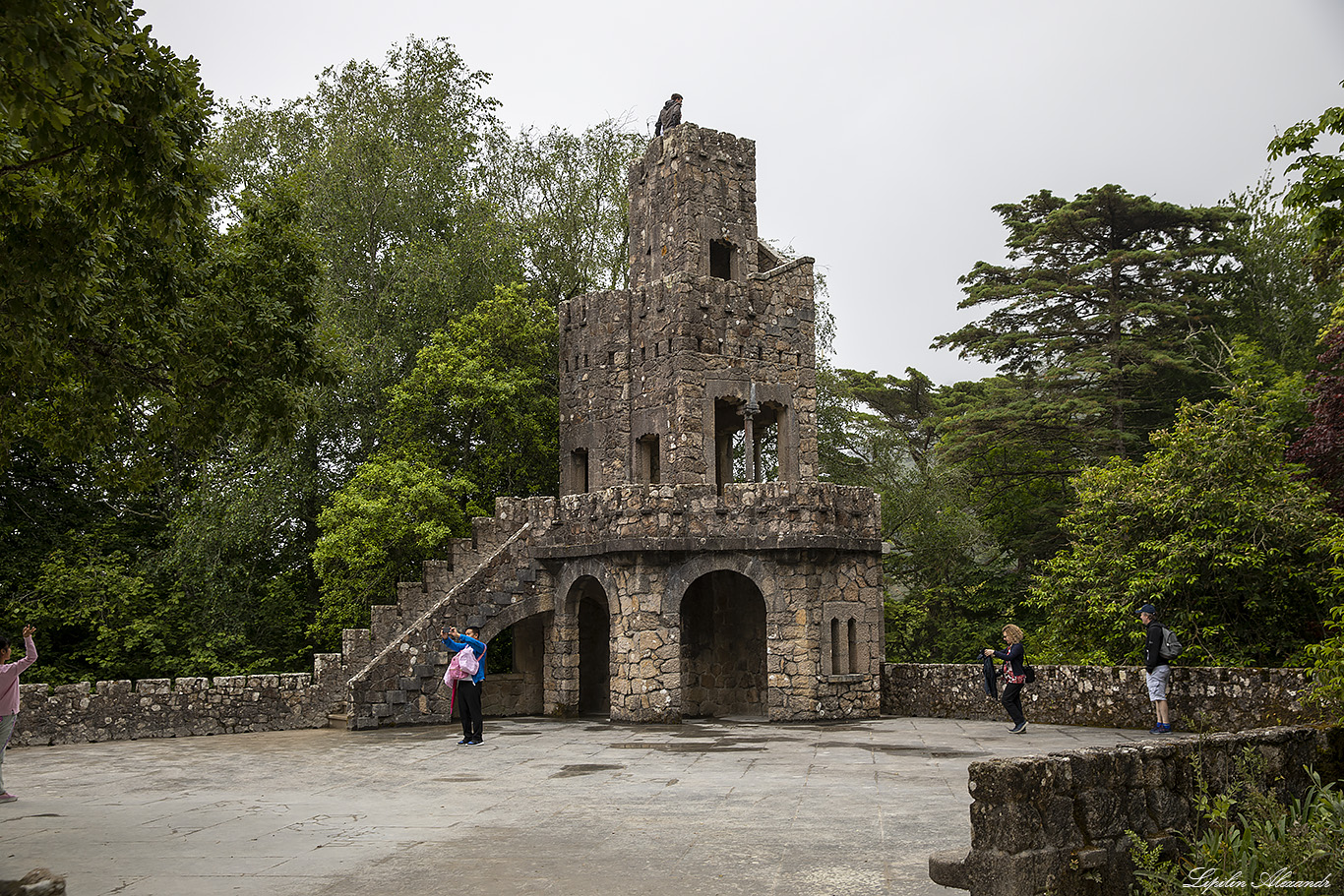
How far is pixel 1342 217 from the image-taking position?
27.4ft

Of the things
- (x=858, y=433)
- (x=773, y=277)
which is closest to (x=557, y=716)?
(x=773, y=277)

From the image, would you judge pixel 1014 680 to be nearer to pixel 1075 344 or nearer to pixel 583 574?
pixel 583 574

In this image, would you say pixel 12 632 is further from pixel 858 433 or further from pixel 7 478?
pixel 858 433

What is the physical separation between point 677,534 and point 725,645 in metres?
5.01

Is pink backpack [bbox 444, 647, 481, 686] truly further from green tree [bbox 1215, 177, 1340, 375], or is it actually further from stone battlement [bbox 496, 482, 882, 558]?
green tree [bbox 1215, 177, 1340, 375]

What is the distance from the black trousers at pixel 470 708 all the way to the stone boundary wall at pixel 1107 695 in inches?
315

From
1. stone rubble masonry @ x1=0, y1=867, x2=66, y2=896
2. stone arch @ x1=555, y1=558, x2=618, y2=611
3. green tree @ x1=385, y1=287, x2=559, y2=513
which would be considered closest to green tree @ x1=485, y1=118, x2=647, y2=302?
green tree @ x1=385, y1=287, x2=559, y2=513

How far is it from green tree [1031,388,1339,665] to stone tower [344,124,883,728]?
14.6 feet

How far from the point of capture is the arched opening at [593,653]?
77.0 feet

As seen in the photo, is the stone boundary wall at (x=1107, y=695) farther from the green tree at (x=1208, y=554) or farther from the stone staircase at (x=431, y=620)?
the stone staircase at (x=431, y=620)

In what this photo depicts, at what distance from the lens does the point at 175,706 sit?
59.3 ft

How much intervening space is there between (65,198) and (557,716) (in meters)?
13.7

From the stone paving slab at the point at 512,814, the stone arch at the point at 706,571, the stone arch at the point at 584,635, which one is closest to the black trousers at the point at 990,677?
the stone paving slab at the point at 512,814

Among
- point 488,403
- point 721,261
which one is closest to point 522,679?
point 488,403
